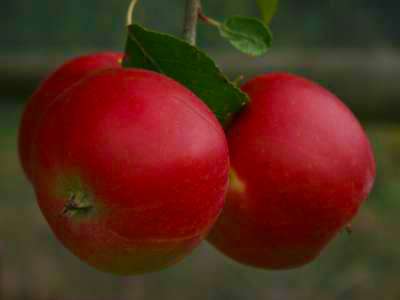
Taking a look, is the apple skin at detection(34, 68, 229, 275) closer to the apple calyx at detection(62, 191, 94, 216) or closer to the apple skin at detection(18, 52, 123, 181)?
the apple calyx at detection(62, 191, 94, 216)

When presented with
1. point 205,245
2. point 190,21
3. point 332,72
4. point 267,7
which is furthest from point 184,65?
point 205,245

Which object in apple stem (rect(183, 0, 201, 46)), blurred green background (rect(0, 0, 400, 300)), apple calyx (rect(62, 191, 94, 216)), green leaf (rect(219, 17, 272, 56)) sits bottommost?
blurred green background (rect(0, 0, 400, 300))

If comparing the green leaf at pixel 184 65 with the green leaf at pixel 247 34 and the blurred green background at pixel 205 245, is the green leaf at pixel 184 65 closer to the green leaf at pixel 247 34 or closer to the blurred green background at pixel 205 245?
the green leaf at pixel 247 34

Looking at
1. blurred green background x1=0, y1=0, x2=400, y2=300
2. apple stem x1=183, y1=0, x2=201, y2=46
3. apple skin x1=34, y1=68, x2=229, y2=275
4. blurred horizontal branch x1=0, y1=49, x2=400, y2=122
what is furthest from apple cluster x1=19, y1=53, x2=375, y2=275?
blurred green background x1=0, y1=0, x2=400, y2=300

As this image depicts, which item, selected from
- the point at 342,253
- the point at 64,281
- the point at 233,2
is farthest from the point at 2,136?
the point at 342,253

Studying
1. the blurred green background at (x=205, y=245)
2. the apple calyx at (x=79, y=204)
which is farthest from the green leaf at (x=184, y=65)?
the blurred green background at (x=205, y=245)
